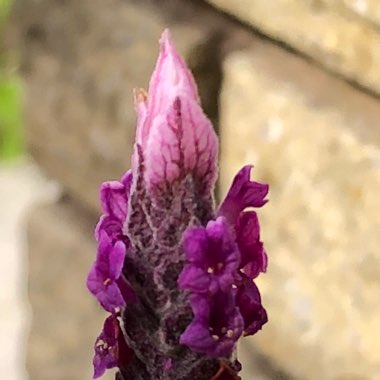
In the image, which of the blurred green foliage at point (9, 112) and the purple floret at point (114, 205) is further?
the blurred green foliage at point (9, 112)

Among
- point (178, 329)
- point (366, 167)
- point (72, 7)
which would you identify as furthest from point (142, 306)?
point (72, 7)

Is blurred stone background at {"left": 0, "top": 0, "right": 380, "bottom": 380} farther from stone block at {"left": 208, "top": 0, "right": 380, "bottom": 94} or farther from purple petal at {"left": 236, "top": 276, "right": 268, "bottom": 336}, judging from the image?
purple petal at {"left": 236, "top": 276, "right": 268, "bottom": 336}

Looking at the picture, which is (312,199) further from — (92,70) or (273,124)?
(92,70)

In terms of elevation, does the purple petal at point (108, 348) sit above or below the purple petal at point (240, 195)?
below

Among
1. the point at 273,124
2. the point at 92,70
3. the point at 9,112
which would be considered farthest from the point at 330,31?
the point at 9,112

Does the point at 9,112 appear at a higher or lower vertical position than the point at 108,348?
higher

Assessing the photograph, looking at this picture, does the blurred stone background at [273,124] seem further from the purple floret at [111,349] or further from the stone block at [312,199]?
the purple floret at [111,349]

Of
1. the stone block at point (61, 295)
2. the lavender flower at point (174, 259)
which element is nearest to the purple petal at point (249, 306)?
the lavender flower at point (174, 259)
